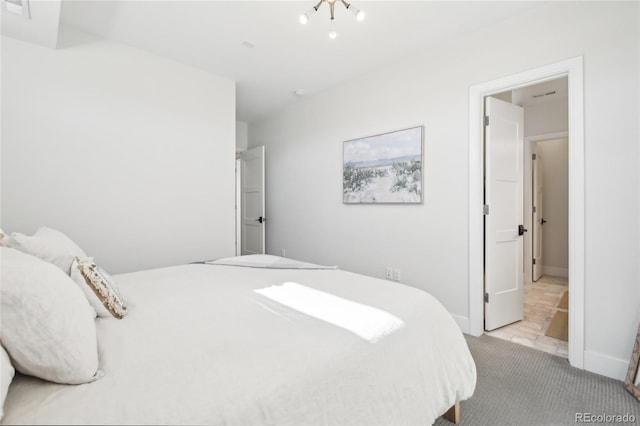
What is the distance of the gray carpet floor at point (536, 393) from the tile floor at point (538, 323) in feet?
0.68

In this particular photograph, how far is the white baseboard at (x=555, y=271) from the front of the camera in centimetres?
475

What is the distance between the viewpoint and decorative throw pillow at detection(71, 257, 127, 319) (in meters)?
1.24

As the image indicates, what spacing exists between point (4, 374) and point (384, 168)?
304 cm

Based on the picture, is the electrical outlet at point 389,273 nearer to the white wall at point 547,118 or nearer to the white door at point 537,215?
the white door at point 537,215

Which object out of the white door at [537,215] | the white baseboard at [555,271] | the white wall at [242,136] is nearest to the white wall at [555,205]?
the white baseboard at [555,271]

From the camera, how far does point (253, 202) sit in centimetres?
491

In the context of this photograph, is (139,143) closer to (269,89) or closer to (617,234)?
(269,89)

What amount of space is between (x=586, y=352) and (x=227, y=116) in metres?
3.88

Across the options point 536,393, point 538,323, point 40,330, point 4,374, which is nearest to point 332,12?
point 40,330

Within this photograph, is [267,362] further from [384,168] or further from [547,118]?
[547,118]

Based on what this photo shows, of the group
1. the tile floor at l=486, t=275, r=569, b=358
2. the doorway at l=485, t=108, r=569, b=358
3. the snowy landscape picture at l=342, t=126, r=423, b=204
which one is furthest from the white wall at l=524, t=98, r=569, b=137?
the snowy landscape picture at l=342, t=126, r=423, b=204

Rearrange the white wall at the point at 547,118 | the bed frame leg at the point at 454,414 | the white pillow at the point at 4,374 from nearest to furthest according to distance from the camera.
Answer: the white pillow at the point at 4,374 < the bed frame leg at the point at 454,414 < the white wall at the point at 547,118

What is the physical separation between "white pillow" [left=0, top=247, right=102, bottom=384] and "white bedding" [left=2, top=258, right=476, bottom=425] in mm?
44

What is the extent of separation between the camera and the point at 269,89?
3.82 m
